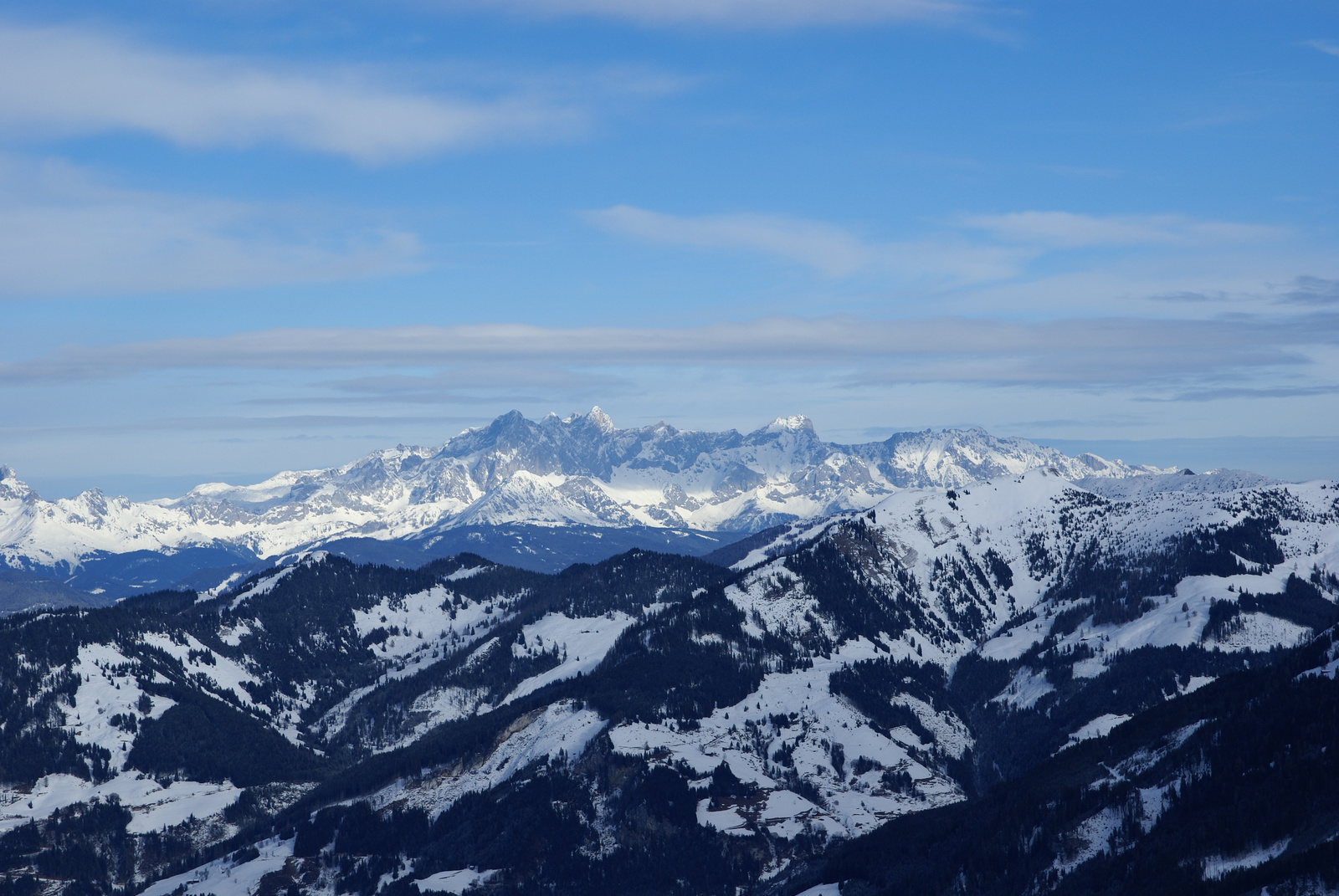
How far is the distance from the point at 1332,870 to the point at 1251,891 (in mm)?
11242

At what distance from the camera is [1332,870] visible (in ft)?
625

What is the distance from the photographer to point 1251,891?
647 feet
